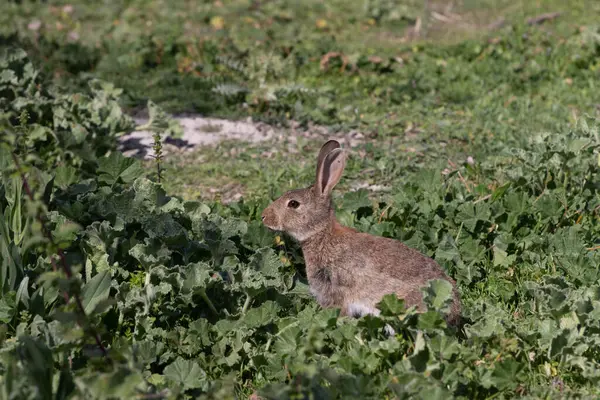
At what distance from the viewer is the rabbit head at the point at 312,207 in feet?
17.9

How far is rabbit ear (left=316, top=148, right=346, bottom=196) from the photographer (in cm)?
542

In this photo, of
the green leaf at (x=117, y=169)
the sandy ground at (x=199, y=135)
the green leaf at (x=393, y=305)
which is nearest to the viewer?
the green leaf at (x=393, y=305)

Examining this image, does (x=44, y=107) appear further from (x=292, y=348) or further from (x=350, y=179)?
(x=292, y=348)

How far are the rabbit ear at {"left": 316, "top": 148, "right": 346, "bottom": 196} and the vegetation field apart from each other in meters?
0.51

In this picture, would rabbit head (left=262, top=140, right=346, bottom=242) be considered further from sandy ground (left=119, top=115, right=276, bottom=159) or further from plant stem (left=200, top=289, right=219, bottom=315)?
sandy ground (left=119, top=115, right=276, bottom=159)

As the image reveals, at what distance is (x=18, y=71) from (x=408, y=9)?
269 inches

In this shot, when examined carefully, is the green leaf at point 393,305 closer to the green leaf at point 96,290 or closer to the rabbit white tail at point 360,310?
the rabbit white tail at point 360,310

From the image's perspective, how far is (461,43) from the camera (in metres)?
10.6

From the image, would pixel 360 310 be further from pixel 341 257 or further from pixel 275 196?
pixel 275 196

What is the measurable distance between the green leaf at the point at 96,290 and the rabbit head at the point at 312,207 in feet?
4.35

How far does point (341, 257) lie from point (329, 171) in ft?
2.13

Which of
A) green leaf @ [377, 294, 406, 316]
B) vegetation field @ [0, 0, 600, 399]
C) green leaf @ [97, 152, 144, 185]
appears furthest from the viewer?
green leaf @ [97, 152, 144, 185]

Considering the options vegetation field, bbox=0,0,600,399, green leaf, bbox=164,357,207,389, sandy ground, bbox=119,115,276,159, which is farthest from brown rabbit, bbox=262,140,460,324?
sandy ground, bbox=119,115,276,159

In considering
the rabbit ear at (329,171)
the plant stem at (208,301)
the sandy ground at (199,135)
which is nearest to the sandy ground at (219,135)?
the sandy ground at (199,135)
